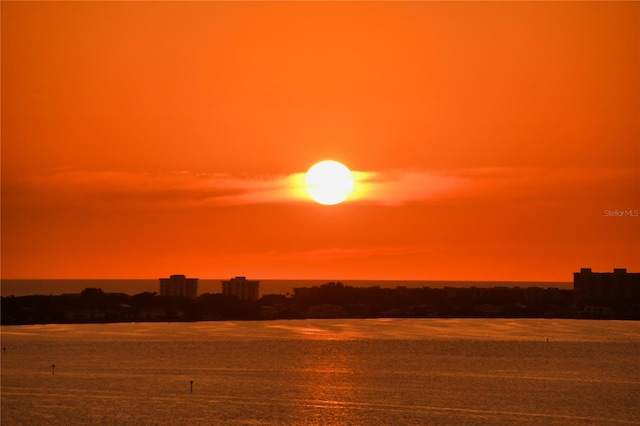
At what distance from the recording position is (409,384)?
108938 millimetres

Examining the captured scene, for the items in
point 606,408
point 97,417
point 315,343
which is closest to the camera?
point 97,417

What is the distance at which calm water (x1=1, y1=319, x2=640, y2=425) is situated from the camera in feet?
278

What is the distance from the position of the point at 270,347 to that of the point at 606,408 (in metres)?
81.5

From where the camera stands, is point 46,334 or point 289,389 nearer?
point 289,389

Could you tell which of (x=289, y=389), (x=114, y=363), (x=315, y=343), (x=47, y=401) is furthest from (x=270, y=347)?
(x=47, y=401)

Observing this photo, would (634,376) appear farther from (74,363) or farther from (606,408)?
(74,363)

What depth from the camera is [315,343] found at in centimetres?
17688

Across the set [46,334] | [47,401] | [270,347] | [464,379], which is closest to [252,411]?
[47,401]

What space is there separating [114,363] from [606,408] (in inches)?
2714

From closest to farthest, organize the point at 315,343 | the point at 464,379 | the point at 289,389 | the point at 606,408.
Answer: the point at 606,408
the point at 289,389
the point at 464,379
the point at 315,343

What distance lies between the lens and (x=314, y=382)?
111 meters

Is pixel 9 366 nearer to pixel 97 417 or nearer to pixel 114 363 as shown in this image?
pixel 114 363

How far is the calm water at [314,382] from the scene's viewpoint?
278ft

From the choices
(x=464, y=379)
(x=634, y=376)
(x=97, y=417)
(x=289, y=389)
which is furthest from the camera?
(x=634, y=376)
